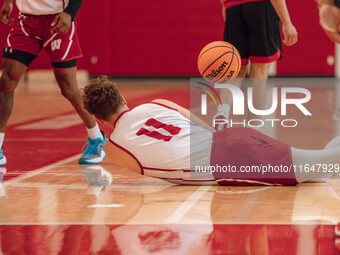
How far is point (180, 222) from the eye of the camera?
308cm

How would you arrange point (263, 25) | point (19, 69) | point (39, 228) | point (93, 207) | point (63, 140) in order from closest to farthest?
point (39, 228), point (93, 207), point (19, 69), point (263, 25), point (63, 140)

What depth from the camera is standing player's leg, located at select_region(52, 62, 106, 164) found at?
485cm

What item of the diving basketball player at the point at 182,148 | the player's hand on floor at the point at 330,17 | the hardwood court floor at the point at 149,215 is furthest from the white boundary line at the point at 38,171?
the player's hand on floor at the point at 330,17

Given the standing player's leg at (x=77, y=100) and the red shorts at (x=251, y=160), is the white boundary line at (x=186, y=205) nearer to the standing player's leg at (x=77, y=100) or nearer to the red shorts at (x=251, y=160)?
the red shorts at (x=251, y=160)

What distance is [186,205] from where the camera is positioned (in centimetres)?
346

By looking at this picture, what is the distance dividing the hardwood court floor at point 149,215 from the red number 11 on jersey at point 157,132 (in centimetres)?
32

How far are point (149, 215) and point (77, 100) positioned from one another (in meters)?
1.89

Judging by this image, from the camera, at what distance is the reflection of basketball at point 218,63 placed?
503cm

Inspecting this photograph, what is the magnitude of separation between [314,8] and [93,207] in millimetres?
13280

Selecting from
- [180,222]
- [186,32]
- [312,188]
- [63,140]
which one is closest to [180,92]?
[186,32]

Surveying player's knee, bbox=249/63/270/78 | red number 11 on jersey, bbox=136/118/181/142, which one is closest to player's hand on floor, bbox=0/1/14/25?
red number 11 on jersey, bbox=136/118/181/142

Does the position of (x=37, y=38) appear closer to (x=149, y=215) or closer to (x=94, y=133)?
(x=94, y=133)

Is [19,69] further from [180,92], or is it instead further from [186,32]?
[186,32]

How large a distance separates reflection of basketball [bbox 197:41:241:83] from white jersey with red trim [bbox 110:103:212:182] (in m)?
1.18
